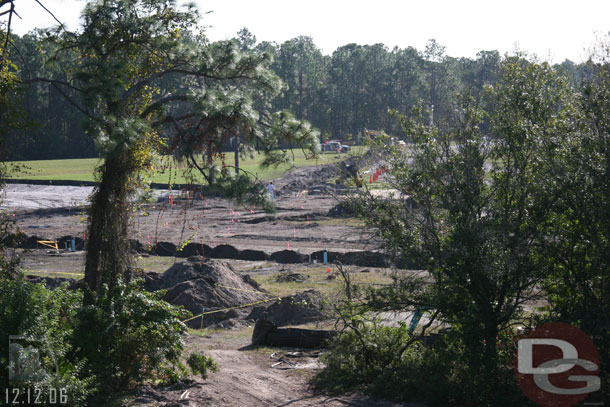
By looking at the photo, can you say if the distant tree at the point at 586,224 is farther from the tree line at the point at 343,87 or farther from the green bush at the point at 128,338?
the tree line at the point at 343,87

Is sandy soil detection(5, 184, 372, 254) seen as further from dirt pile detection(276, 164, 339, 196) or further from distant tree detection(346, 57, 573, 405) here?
distant tree detection(346, 57, 573, 405)

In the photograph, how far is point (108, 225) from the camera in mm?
11414

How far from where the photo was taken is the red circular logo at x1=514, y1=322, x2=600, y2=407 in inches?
360

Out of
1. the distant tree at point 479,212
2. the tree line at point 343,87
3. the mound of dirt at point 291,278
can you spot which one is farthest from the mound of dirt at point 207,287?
the tree line at point 343,87

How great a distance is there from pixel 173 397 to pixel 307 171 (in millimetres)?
53075

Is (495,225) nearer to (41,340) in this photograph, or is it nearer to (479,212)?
(479,212)

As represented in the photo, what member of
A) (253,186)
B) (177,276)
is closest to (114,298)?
(253,186)

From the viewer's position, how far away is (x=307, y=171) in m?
62.3

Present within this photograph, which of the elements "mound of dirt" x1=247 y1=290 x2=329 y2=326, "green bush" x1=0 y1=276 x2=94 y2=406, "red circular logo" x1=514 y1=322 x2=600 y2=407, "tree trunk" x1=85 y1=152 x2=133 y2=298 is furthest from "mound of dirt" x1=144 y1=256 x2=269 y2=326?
"red circular logo" x1=514 y1=322 x2=600 y2=407

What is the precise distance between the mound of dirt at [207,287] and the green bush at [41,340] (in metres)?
9.47

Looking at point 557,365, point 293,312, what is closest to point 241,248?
point 293,312

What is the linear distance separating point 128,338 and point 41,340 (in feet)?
5.61

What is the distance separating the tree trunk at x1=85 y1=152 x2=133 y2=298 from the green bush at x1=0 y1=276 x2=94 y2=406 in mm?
2490

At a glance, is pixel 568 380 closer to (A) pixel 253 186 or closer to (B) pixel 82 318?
(A) pixel 253 186
